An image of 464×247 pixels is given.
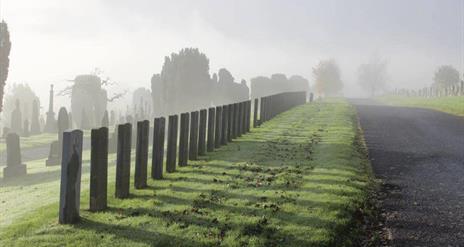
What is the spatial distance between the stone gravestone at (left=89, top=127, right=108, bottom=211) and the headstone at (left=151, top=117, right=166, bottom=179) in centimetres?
234

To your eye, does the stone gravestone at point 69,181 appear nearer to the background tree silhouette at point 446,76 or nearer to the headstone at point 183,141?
the headstone at point 183,141

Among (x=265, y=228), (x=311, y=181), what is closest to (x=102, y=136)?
(x=265, y=228)

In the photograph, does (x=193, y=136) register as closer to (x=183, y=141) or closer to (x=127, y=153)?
(x=183, y=141)

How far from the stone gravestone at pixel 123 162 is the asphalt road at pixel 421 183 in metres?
4.62

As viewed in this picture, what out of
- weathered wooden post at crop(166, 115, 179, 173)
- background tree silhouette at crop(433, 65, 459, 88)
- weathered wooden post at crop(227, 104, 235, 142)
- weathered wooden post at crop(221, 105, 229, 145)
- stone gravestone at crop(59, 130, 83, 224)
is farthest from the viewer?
background tree silhouette at crop(433, 65, 459, 88)

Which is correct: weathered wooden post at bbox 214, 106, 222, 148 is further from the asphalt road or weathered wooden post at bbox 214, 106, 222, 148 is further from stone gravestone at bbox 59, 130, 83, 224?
stone gravestone at bbox 59, 130, 83, 224

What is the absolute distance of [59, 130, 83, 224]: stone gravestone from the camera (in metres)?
6.67

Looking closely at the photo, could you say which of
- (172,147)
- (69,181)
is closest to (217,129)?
(172,147)

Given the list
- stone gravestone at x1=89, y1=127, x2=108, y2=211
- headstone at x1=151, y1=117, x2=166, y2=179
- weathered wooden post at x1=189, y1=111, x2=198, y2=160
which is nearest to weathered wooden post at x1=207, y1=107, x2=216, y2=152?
weathered wooden post at x1=189, y1=111, x2=198, y2=160

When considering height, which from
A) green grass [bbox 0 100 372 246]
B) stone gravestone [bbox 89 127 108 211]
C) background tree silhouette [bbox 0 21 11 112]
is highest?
background tree silhouette [bbox 0 21 11 112]

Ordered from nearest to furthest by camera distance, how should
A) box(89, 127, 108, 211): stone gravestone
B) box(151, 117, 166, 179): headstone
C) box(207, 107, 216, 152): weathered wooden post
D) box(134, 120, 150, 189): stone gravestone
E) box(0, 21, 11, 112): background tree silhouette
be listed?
box(89, 127, 108, 211): stone gravestone, box(134, 120, 150, 189): stone gravestone, box(151, 117, 166, 179): headstone, box(207, 107, 216, 152): weathered wooden post, box(0, 21, 11, 112): background tree silhouette

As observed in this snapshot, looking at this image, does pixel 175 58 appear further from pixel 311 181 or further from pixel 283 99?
pixel 311 181

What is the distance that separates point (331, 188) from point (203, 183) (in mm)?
2568

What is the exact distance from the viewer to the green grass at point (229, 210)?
237 inches
